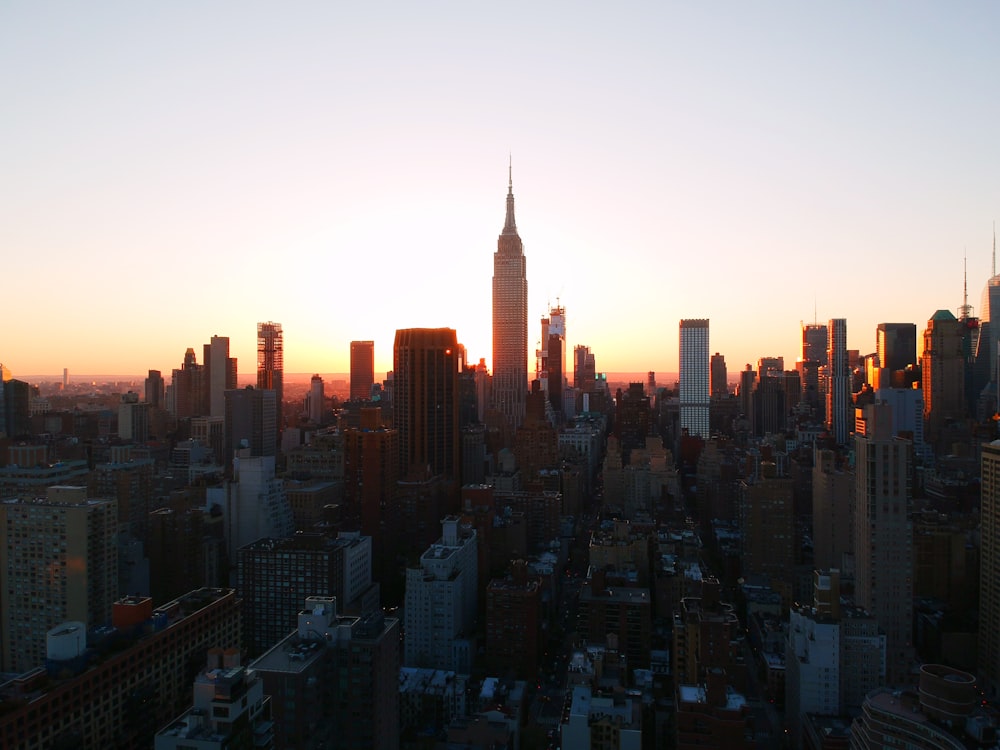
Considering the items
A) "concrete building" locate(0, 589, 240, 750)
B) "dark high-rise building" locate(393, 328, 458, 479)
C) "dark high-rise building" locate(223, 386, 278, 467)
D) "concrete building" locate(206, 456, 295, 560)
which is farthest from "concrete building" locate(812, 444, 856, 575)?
"dark high-rise building" locate(223, 386, 278, 467)

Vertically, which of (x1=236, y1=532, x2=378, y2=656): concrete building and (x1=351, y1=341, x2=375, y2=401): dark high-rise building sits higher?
(x1=351, y1=341, x2=375, y2=401): dark high-rise building

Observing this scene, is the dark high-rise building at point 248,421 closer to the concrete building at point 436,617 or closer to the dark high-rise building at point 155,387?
the dark high-rise building at point 155,387

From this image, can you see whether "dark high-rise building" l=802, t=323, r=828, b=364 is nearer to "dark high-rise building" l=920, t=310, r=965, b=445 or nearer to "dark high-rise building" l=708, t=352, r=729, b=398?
"dark high-rise building" l=708, t=352, r=729, b=398

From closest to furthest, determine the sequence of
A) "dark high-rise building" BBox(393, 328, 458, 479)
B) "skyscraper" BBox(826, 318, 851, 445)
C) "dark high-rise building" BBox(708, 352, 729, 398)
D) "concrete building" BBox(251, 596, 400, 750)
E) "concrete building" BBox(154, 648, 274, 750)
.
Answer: "concrete building" BBox(154, 648, 274, 750), "concrete building" BBox(251, 596, 400, 750), "dark high-rise building" BBox(393, 328, 458, 479), "skyscraper" BBox(826, 318, 851, 445), "dark high-rise building" BBox(708, 352, 729, 398)

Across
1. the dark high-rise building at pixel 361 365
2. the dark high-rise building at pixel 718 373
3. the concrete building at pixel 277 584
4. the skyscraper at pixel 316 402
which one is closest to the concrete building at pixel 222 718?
the concrete building at pixel 277 584

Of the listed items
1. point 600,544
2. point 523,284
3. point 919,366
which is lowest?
point 600,544

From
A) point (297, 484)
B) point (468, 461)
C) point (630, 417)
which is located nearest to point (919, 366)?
point (630, 417)

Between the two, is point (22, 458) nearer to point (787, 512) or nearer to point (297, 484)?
point (297, 484)
